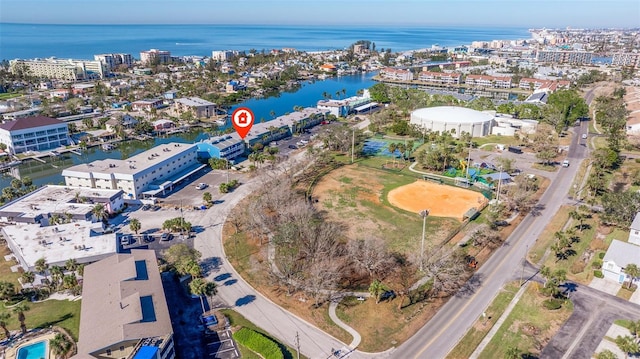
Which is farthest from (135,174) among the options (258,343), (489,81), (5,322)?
(489,81)

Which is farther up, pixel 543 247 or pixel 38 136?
pixel 38 136

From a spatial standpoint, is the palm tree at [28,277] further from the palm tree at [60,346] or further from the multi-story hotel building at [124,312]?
the palm tree at [60,346]

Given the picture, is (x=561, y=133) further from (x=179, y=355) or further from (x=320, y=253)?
(x=179, y=355)

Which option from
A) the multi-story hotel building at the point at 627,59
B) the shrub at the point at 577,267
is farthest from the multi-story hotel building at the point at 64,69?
the multi-story hotel building at the point at 627,59

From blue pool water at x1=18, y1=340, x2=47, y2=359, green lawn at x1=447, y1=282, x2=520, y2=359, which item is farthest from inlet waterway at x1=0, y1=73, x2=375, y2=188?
green lawn at x1=447, y1=282, x2=520, y2=359

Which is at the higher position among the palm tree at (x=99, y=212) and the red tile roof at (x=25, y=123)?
the red tile roof at (x=25, y=123)

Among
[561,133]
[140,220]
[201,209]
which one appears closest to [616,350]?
[201,209]
